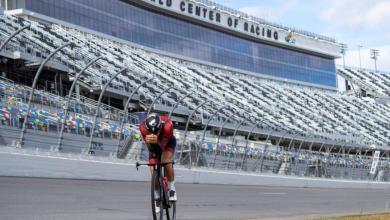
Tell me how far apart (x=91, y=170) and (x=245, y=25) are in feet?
177

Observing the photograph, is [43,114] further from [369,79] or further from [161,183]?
[369,79]

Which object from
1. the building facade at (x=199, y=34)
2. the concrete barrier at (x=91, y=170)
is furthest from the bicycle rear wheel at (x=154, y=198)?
the building facade at (x=199, y=34)

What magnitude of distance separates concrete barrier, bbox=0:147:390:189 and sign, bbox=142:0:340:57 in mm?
34088

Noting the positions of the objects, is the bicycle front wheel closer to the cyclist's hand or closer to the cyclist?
the cyclist

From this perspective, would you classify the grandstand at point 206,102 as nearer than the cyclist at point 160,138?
No

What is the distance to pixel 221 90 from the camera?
196 ft

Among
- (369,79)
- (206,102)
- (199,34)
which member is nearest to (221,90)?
(199,34)

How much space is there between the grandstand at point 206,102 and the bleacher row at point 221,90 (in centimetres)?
14

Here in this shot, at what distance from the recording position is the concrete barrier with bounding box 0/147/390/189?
17.2m

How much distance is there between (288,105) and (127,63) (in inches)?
913

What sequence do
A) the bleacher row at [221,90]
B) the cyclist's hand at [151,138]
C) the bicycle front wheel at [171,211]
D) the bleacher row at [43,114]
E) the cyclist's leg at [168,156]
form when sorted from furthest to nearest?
the bleacher row at [221,90], the bleacher row at [43,114], the bicycle front wheel at [171,211], the cyclist's leg at [168,156], the cyclist's hand at [151,138]

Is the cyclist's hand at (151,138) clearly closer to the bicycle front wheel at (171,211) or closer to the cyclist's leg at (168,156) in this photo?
the cyclist's leg at (168,156)

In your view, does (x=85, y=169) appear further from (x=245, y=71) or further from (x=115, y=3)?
(x=245, y=71)

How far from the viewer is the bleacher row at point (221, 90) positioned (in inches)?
1697
